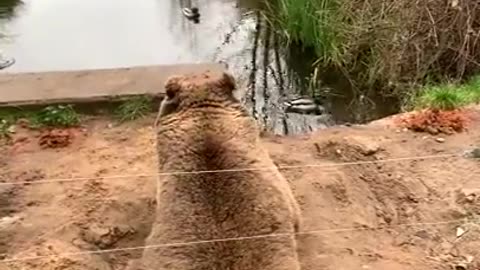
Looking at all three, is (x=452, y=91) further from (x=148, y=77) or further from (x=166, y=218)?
(x=166, y=218)

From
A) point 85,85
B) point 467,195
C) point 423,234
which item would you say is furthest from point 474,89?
point 85,85

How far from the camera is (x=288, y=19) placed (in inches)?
336

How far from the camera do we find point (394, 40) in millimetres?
7211

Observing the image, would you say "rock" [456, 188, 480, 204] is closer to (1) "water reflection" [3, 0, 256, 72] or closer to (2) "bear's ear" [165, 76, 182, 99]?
(2) "bear's ear" [165, 76, 182, 99]

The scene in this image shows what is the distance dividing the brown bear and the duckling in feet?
20.0

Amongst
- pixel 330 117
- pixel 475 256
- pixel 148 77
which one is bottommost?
pixel 330 117

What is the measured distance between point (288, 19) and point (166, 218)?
5.31 meters

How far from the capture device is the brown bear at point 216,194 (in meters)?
3.29

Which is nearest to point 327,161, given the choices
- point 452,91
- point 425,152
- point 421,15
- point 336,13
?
point 425,152

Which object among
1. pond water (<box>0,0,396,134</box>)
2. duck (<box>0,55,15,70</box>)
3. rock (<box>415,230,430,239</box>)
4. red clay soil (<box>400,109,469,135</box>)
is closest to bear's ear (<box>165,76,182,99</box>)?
rock (<box>415,230,430,239</box>)

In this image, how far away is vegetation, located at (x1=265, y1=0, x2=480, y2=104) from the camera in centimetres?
696

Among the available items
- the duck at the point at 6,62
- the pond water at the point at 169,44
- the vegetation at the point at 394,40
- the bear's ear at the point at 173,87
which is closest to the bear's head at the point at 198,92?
the bear's ear at the point at 173,87

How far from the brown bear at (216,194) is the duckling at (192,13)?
20.0ft

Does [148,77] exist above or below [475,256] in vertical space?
above
